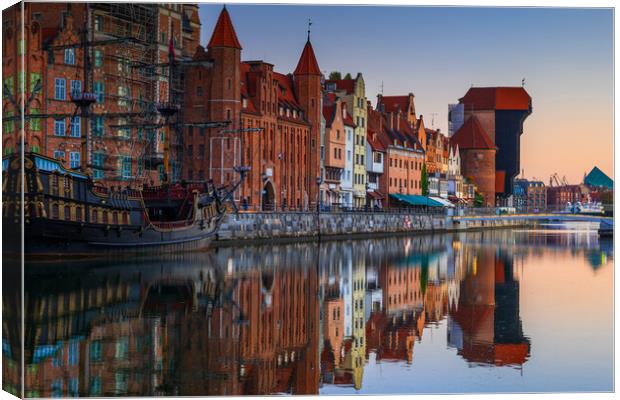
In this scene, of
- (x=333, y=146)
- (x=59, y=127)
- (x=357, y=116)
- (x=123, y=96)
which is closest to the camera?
(x=59, y=127)

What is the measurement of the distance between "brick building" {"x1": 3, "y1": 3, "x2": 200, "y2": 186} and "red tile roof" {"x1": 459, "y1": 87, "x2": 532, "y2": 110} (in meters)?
74.6

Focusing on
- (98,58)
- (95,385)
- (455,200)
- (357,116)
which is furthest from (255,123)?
(95,385)

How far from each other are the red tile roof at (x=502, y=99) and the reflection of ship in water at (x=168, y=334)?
338ft

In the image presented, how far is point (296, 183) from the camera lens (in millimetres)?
84750

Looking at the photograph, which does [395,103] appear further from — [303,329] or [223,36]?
[303,329]

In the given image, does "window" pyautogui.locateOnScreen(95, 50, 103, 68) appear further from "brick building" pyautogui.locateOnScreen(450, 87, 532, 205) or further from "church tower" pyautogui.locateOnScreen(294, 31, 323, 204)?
"brick building" pyautogui.locateOnScreen(450, 87, 532, 205)

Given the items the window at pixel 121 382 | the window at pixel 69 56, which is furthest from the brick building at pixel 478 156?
the window at pixel 121 382

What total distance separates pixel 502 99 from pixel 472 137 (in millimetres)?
6634

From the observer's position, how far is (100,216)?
48.2 meters

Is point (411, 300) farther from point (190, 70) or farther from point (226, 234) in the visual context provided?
point (190, 70)

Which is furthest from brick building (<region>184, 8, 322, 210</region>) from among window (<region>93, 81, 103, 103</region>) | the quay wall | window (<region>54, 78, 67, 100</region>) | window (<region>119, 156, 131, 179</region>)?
window (<region>54, 78, 67, 100</region>)

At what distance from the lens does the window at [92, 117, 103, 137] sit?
62944 mm

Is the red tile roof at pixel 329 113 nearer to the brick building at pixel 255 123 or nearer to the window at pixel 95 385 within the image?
the brick building at pixel 255 123

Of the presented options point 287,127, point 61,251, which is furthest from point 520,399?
point 287,127
